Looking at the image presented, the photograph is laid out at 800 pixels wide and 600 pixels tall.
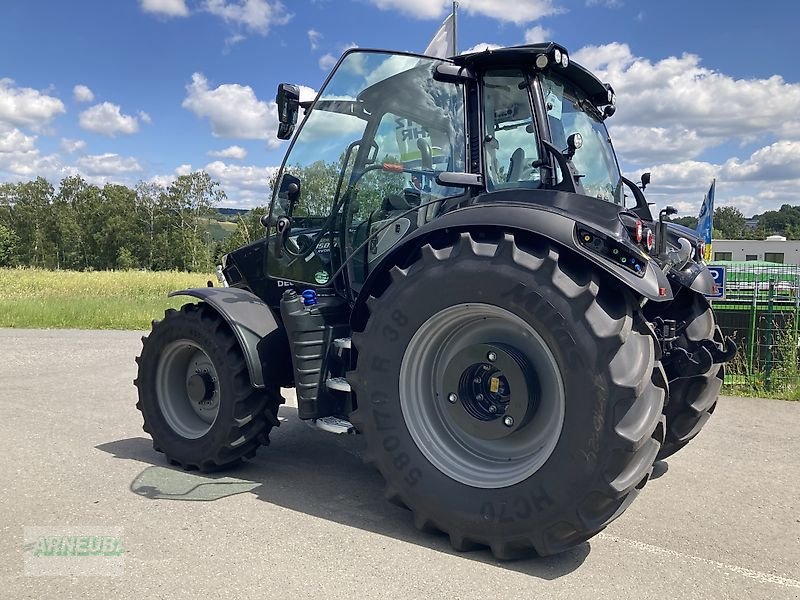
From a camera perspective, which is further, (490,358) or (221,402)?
(221,402)

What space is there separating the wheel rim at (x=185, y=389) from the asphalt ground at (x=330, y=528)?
356mm

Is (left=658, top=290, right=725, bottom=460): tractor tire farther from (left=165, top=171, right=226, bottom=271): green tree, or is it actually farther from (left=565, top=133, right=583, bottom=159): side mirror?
(left=165, top=171, right=226, bottom=271): green tree

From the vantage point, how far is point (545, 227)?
338cm

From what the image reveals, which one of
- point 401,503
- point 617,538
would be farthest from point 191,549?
point 617,538

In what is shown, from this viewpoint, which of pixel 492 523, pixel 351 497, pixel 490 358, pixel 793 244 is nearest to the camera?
pixel 492 523

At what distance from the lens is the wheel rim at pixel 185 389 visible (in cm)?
494

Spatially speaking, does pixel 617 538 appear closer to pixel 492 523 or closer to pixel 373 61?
pixel 492 523

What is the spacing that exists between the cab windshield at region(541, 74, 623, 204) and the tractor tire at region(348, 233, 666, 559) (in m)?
1.15

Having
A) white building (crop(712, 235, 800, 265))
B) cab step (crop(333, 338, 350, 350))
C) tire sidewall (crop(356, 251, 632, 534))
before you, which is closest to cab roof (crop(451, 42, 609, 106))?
tire sidewall (crop(356, 251, 632, 534))

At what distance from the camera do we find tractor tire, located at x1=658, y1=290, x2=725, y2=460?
15.2 ft

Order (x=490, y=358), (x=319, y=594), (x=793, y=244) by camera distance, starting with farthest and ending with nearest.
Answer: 1. (x=793, y=244)
2. (x=490, y=358)
3. (x=319, y=594)

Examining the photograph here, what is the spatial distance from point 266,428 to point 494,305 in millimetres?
2049

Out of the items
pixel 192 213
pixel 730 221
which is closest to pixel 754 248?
pixel 730 221

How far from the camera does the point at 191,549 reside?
3.49 metres
